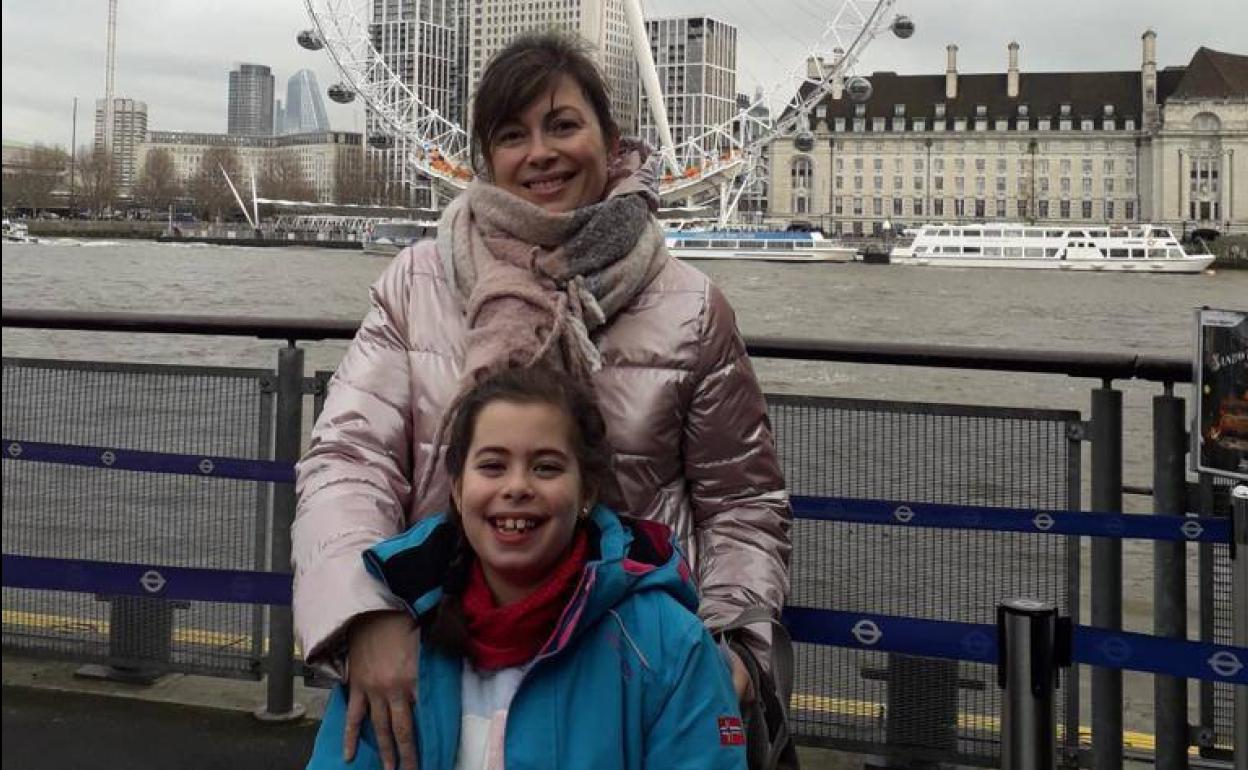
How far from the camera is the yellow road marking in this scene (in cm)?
234

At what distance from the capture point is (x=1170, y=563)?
214 centimetres

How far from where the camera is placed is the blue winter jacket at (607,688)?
1146mm

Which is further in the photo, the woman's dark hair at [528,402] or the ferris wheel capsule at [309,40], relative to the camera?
the ferris wheel capsule at [309,40]

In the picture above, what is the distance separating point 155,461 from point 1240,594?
1795 millimetres

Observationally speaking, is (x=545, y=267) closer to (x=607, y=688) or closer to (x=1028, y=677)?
(x=607, y=688)

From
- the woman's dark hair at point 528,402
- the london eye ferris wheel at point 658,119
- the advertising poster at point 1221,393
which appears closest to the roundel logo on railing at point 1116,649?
the advertising poster at point 1221,393

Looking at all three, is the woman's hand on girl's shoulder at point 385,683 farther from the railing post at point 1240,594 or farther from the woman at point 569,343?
the railing post at point 1240,594

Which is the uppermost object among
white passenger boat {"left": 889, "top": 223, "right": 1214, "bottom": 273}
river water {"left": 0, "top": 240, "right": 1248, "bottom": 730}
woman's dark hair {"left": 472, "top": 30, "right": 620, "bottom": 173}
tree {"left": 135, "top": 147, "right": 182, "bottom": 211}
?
tree {"left": 135, "top": 147, "right": 182, "bottom": 211}

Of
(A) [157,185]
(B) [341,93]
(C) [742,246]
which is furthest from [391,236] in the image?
(B) [341,93]

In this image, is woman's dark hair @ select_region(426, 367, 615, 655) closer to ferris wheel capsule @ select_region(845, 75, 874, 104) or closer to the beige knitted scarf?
the beige knitted scarf

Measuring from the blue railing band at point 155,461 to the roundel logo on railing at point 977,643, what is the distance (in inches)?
50.5

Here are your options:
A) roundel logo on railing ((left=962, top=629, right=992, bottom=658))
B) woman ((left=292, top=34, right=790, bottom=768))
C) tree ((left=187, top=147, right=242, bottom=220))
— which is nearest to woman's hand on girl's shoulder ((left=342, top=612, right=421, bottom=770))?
woman ((left=292, top=34, right=790, bottom=768))

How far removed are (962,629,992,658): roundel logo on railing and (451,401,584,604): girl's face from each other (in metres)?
0.58

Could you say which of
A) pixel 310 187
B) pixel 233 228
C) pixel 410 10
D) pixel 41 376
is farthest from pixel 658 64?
pixel 41 376
